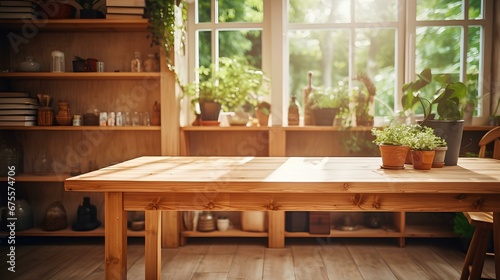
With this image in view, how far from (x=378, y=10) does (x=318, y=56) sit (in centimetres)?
776

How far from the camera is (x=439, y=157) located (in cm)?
195

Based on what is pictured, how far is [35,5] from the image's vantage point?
10.7ft

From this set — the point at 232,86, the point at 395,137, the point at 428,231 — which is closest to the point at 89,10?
the point at 232,86

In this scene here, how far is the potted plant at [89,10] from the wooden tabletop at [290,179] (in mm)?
1797

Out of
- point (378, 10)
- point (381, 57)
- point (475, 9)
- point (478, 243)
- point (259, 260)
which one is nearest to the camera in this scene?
point (478, 243)

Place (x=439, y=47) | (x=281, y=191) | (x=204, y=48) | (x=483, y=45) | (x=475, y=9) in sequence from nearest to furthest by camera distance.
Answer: (x=281, y=191)
(x=483, y=45)
(x=475, y=9)
(x=439, y=47)
(x=204, y=48)

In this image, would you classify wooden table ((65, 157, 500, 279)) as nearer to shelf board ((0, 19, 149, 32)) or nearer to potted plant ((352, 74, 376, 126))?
potted plant ((352, 74, 376, 126))

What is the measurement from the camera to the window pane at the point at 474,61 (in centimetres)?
348

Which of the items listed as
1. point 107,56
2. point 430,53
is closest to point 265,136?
point 107,56

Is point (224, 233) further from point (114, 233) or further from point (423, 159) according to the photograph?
point (423, 159)

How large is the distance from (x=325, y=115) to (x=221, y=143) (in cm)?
94

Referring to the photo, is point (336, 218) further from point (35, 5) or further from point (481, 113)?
point (35, 5)

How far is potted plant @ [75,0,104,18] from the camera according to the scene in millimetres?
3242

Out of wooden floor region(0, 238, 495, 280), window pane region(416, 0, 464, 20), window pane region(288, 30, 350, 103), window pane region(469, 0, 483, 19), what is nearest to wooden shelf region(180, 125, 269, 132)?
wooden floor region(0, 238, 495, 280)
